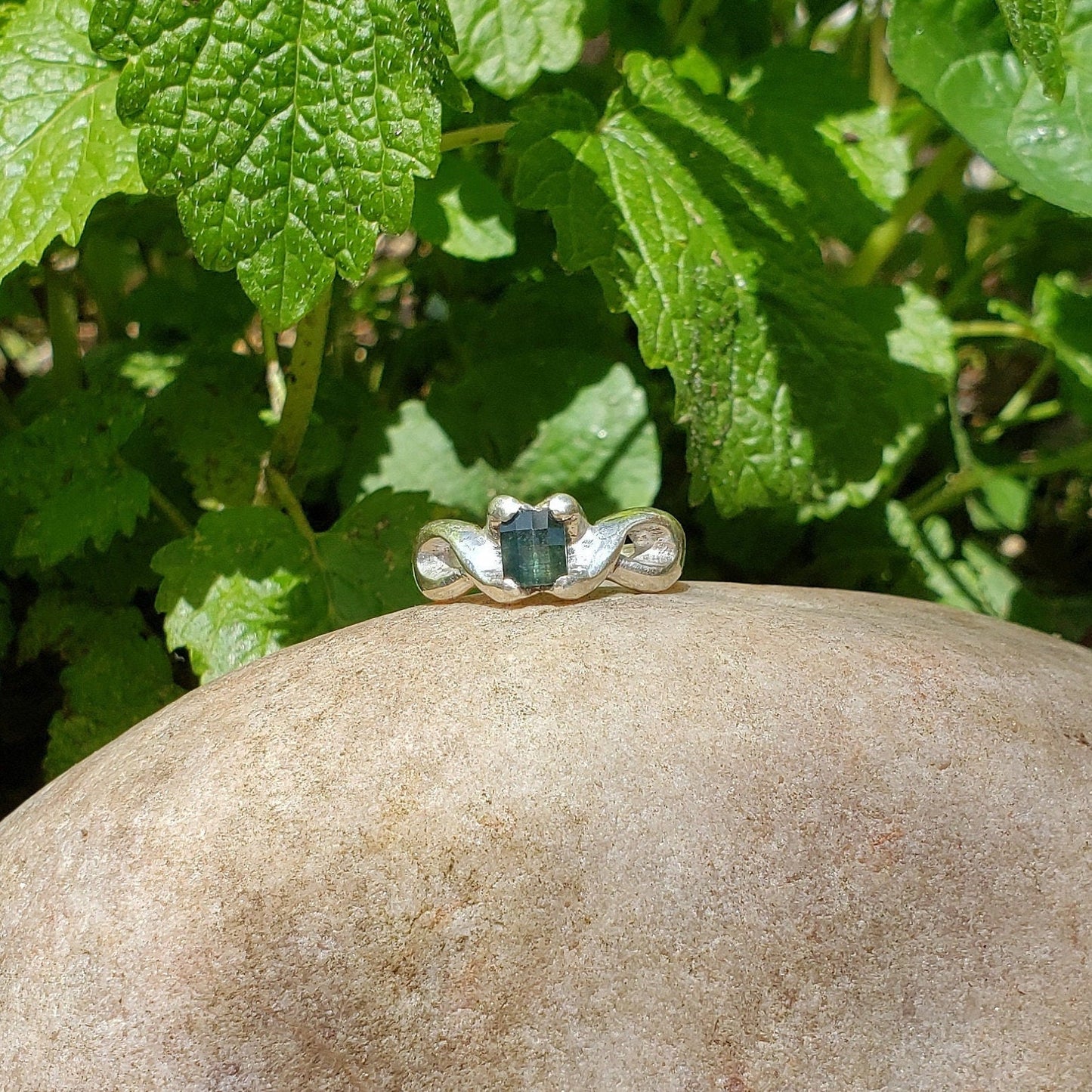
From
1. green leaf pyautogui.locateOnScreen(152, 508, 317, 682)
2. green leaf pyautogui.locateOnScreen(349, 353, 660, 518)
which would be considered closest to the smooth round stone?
green leaf pyautogui.locateOnScreen(152, 508, 317, 682)

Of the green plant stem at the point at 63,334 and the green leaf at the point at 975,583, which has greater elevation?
the green plant stem at the point at 63,334

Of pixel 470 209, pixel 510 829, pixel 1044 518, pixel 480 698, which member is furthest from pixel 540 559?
pixel 1044 518

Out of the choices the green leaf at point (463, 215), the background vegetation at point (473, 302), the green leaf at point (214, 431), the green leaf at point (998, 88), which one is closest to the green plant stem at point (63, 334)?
the background vegetation at point (473, 302)

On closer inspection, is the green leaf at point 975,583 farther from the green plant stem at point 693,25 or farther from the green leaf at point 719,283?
the green plant stem at point 693,25

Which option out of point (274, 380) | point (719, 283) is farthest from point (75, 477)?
point (719, 283)

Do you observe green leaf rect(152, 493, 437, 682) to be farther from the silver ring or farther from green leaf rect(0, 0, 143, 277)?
green leaf rect(0, 0, 143, 277)

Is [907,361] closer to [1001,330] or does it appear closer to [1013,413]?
[1001,330]
